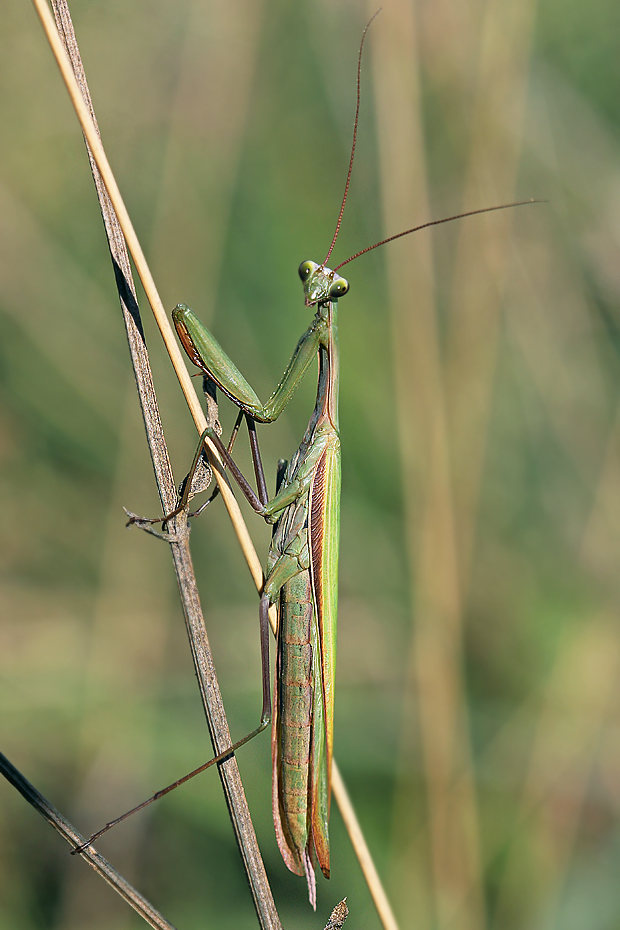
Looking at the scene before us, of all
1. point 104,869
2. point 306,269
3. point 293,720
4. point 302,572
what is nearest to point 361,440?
point 306,269

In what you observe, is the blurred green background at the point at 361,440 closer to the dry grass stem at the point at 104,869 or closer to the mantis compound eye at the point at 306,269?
the mantis compound eye at the point at 306,269

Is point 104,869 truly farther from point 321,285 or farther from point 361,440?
point 361,440

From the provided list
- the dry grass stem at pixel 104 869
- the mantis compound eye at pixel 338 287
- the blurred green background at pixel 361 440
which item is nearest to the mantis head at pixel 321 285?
the mantis compound eye at pixel 338 287

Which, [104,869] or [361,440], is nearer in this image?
[104,869]

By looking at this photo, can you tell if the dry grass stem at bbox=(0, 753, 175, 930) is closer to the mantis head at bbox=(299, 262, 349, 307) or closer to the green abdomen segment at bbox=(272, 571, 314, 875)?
the green abdomen segment at bbox=(272, 571, 314, 875)

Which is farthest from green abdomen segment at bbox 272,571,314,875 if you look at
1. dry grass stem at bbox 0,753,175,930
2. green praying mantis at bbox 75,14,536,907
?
dry grass stem at bbox 0,753,175,930

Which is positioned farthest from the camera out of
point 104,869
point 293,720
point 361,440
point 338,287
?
point 361,440
